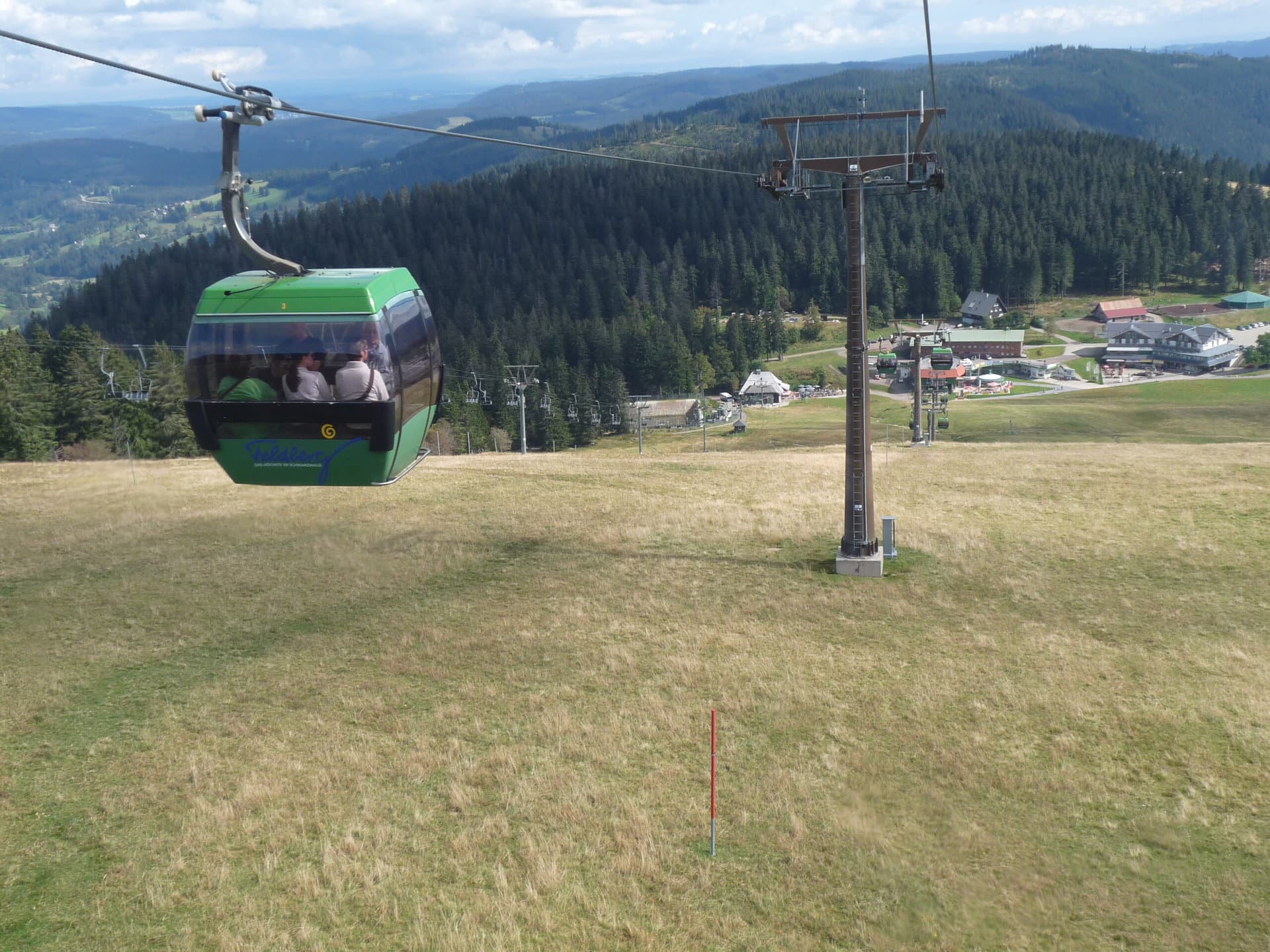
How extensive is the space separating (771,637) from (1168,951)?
9.57 metres

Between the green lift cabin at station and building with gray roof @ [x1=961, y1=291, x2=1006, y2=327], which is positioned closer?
the green lift cabin at station

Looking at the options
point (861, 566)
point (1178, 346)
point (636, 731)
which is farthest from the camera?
point (1178, 346)

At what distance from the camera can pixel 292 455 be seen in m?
17.0

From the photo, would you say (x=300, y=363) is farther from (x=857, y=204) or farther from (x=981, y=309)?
(x=981, y=309)

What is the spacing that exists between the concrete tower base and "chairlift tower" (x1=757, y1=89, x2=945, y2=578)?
15 millimetres

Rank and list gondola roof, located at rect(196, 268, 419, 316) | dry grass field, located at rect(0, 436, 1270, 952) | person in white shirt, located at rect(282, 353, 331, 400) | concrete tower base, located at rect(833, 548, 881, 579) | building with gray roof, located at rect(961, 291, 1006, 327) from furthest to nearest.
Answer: building with gray roof, located at rect(961, 291, 1006, 327), concrete tower base, located at rect(833, 548, 881, 579), person in white shirt, located at rect(282, 353, 331, 400), gondola roof, located at rect(196, 268, 419, 316), dry grass field, located at rect(0, 436, 1270, 952)

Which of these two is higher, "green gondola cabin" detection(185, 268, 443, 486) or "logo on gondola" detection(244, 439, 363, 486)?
"green gondola cabin" detection(185, 268, 443, 486)

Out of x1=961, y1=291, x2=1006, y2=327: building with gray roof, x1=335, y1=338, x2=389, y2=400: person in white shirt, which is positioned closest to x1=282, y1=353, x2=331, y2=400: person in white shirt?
x1=335, y1=338, x2=389, y2=400: person in white shirt

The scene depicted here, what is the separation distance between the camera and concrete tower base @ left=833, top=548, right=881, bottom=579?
23.2m

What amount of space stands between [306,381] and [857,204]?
11.6 metres

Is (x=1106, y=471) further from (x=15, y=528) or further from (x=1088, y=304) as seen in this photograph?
(x=1088, y=304)

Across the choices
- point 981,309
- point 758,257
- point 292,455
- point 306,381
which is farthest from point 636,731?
point 758,257

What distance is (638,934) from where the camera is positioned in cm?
1187

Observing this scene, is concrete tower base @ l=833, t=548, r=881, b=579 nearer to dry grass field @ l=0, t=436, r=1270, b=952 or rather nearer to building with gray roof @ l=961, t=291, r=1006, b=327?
dry grass field @ l=0, t=436, r=1270, b=952
